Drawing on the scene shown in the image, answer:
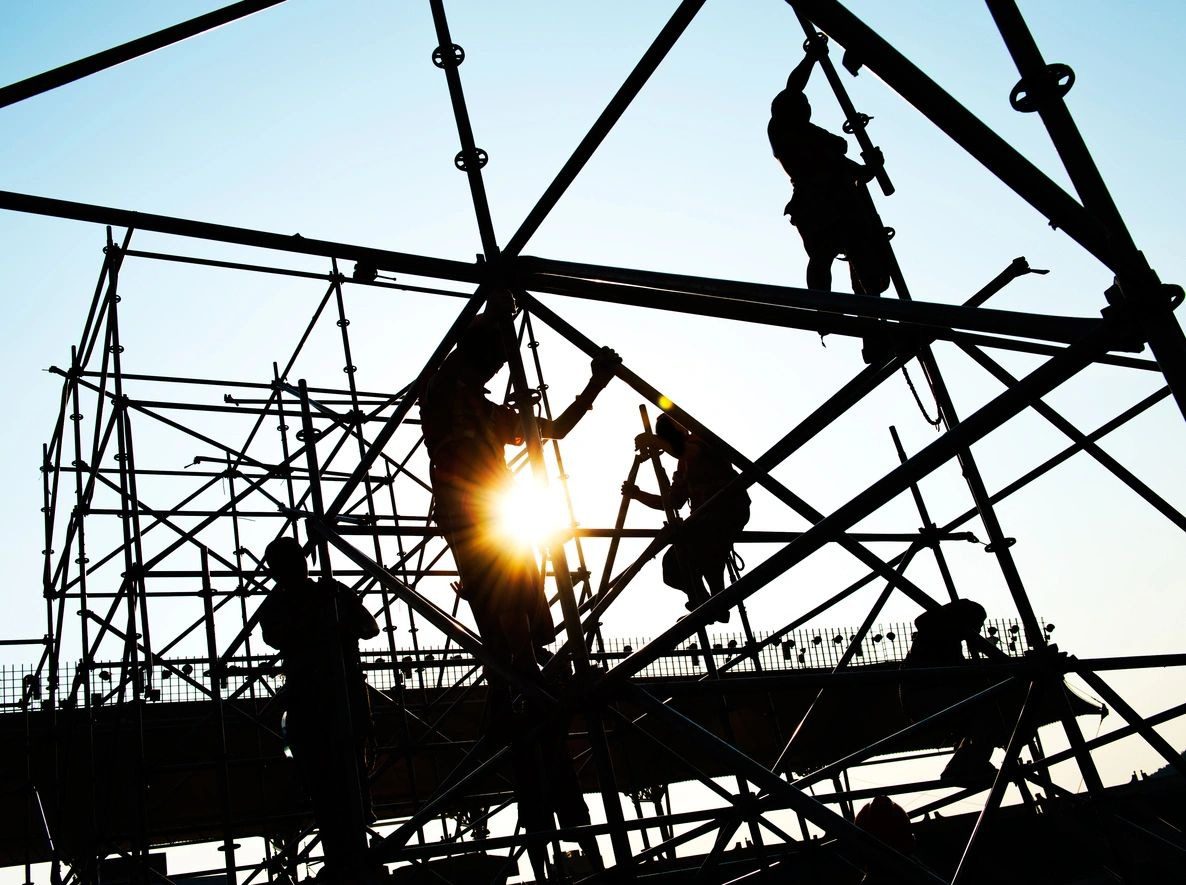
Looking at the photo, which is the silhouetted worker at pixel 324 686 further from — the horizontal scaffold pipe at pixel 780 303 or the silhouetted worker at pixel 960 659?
the silhouetted worker at pixel 960 659

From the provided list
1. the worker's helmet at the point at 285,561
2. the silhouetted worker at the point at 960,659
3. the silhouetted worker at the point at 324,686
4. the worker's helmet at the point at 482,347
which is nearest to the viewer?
the worker's helmet at the point at 482,347

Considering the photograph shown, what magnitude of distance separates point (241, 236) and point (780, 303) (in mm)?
2663

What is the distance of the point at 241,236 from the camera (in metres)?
4.82

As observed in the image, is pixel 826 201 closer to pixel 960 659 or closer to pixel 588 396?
pixel 588 396

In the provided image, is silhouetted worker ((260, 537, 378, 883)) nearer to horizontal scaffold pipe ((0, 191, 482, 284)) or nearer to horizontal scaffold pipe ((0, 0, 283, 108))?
horizontal scaffold pipe ((0, 191, 482, 284))

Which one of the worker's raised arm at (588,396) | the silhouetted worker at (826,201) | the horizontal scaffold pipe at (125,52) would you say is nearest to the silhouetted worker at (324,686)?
the worker's raised arm at (588,396)

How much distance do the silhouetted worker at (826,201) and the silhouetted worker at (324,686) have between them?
3.23 meters

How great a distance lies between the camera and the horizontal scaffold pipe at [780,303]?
2.63 m

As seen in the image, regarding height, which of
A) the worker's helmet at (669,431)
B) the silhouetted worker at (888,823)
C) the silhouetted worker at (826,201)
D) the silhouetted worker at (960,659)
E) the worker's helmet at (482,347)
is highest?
the silhouetted worker at (826,201)

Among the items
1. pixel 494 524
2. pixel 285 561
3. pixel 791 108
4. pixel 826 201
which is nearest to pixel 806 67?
pixel 791 108

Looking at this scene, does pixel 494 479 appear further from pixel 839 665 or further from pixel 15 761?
pixel 15 761

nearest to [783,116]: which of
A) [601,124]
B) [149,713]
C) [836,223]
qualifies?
[836,223]

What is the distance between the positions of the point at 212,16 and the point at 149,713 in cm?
980

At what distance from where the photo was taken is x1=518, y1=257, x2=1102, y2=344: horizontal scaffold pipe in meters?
2.63
